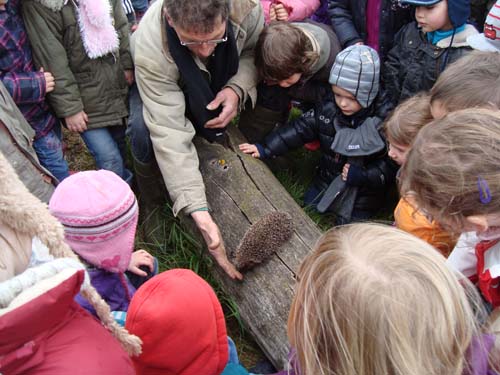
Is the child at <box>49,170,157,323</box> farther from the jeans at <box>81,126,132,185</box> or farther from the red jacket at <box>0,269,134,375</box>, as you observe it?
the jeans at <box>81,126,132,185</box>

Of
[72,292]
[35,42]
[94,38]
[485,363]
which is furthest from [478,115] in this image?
[35,42]

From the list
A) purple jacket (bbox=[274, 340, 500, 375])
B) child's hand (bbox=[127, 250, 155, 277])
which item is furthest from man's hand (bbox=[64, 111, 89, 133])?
purple jacket (bbox=[274, 340, 500, 375])

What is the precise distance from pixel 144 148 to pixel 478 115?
199cm

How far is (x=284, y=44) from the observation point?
296 cm

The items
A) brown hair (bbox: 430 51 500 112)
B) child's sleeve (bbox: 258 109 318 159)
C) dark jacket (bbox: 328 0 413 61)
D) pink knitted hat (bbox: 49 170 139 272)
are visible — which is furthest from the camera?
child's sleeve (bbox: 258 109 318 159)

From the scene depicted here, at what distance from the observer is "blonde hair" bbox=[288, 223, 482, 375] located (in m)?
1.18

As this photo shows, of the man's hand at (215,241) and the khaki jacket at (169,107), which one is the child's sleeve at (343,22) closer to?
the khaki jacket at (169,107)

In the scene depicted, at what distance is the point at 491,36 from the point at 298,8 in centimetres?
140

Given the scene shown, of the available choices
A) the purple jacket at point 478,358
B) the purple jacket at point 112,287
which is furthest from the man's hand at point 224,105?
the purple jacket at point 478,358

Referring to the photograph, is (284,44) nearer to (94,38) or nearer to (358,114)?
(358,114)

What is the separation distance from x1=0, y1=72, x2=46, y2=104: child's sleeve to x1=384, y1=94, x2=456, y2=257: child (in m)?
2.09

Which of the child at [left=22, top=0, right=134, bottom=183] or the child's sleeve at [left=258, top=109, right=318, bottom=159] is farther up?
the child at [left=22, top=0, right=134, bottom=183]

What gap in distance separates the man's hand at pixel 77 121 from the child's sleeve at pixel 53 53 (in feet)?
0.12

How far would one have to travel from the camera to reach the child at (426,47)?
9.37ft
